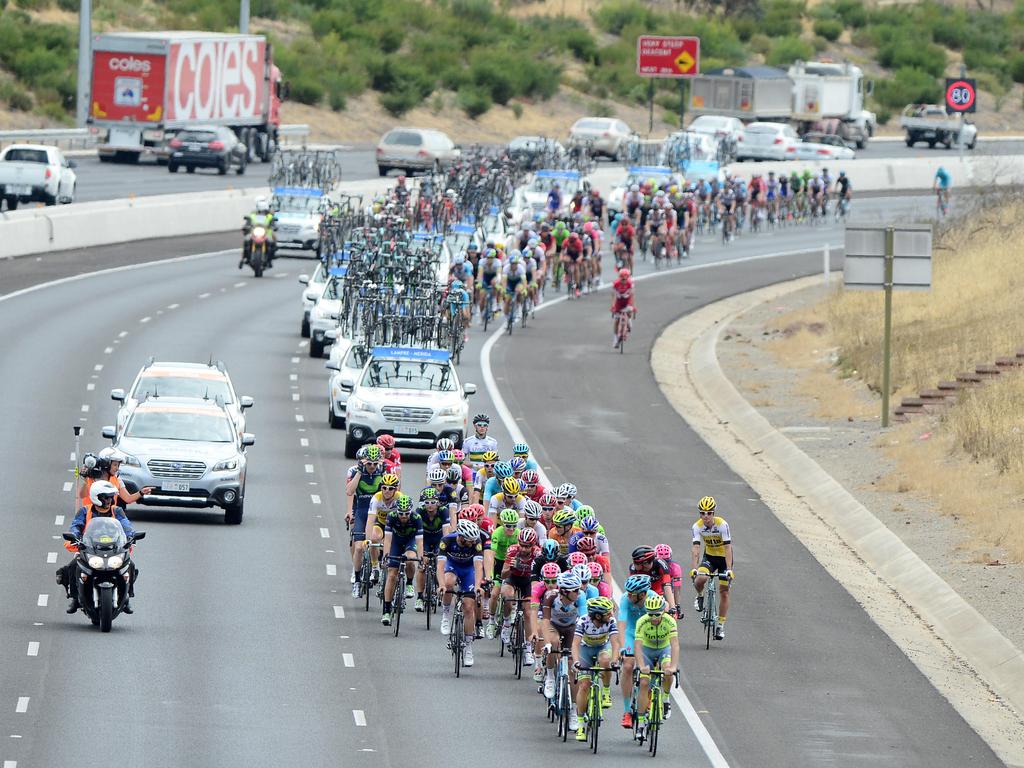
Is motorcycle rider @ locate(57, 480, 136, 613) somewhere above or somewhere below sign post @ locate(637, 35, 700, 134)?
below

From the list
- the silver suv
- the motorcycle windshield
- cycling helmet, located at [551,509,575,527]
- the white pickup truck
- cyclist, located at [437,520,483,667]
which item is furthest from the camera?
the white pickup truck

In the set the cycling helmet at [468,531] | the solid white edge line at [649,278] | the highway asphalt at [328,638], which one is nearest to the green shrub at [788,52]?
the solid white edge line at [649,278]

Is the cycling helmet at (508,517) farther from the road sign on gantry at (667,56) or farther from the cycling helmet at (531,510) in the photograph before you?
the road sign on gantry at (667,56)

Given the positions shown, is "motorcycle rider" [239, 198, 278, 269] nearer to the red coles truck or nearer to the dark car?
the dark car

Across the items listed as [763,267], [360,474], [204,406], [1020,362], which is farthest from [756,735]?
[763,267]

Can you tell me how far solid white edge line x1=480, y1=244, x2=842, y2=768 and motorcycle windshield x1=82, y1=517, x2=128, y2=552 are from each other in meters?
5.26

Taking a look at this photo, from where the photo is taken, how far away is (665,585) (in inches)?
757

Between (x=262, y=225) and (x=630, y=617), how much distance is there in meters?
37.1

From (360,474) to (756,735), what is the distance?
571 cm

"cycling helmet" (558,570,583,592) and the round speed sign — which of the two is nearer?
"cycling helmet" (558,570,583,592)

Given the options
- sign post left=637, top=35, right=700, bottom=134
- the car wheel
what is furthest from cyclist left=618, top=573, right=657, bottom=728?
sign post left=637, top=35, right=700, bottom=134

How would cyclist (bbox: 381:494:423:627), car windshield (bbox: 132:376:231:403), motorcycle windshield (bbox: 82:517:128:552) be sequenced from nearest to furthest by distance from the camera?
motorcycle windshield (bbox: 82:517:128:552), cyclist (bbox: 381:494:423:627), car windshield (bbox: 132:376:231:403)

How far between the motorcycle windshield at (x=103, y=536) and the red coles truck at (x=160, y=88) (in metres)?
53.6

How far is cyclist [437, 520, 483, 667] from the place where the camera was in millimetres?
20438
